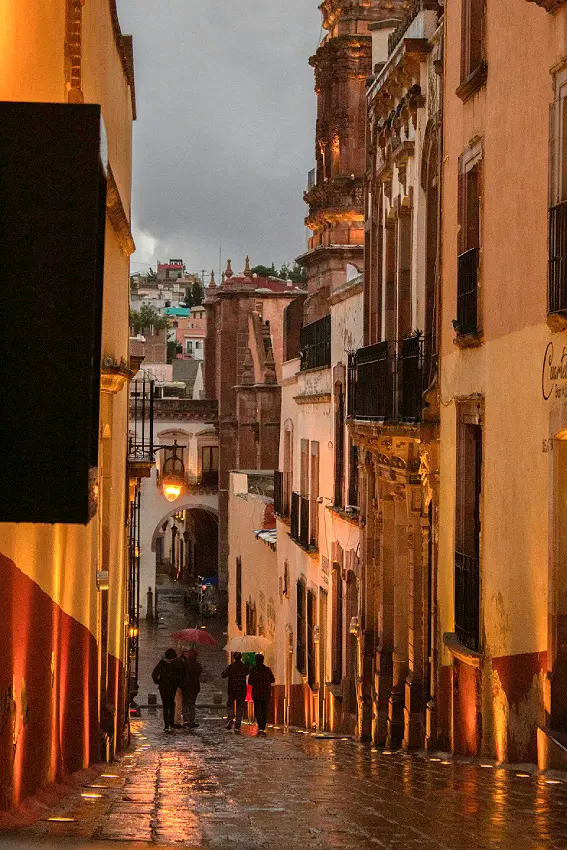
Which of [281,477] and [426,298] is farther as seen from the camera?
[281,477]

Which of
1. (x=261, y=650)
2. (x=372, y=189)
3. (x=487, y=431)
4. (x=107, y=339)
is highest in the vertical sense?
(x=372, y=189)

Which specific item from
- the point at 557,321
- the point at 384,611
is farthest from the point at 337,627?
the point at 557,321

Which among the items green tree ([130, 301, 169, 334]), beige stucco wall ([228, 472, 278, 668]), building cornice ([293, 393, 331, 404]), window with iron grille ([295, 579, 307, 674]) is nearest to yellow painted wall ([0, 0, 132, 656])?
building cornice ([293, 393, 331, 404])

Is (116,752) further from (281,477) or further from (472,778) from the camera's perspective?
(281,477)

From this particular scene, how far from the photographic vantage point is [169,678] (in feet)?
68.6

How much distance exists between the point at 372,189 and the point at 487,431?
9.57m

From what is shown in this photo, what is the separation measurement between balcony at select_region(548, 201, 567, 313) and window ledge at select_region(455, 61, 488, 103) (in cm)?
353

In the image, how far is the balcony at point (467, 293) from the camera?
1364 cm

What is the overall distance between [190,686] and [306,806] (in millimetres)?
12517

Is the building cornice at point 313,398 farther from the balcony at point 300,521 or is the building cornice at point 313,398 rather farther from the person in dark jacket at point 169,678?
the person in dark jacket at point 169,678

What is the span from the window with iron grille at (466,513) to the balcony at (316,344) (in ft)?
38.4

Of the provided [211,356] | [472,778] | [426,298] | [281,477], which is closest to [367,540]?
[426,298]

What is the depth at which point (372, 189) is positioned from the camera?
21844 millimetres

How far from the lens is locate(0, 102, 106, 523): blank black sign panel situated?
507cm
